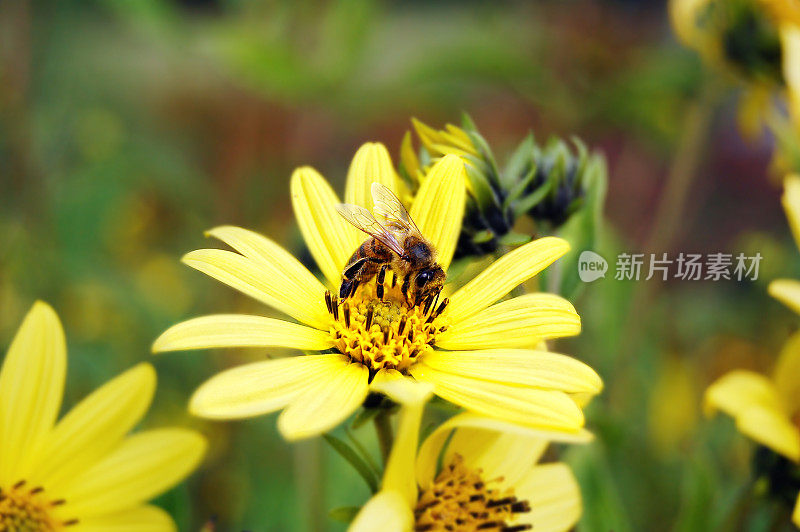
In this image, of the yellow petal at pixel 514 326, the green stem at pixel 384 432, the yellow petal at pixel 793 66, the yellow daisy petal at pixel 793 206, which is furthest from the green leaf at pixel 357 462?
the yellow petal at pixel 793 66

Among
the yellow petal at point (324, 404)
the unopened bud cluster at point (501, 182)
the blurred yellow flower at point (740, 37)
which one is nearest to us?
the yellow petal at point (324, 404)

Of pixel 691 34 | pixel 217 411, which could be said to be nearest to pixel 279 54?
pixel 691 34

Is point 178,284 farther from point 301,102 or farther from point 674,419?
point 674,419

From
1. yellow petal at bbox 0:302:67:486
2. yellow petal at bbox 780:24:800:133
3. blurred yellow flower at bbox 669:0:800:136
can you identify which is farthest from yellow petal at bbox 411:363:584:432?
blurred yellow flower at bbox 669:0:800:136

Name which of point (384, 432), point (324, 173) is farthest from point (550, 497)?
point (324, 173)

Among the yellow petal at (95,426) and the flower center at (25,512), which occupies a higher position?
the yellow petal at (95,426)

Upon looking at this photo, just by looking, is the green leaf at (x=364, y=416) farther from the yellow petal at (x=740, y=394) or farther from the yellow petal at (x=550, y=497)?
the yellow petal at (x=740, y=394)
